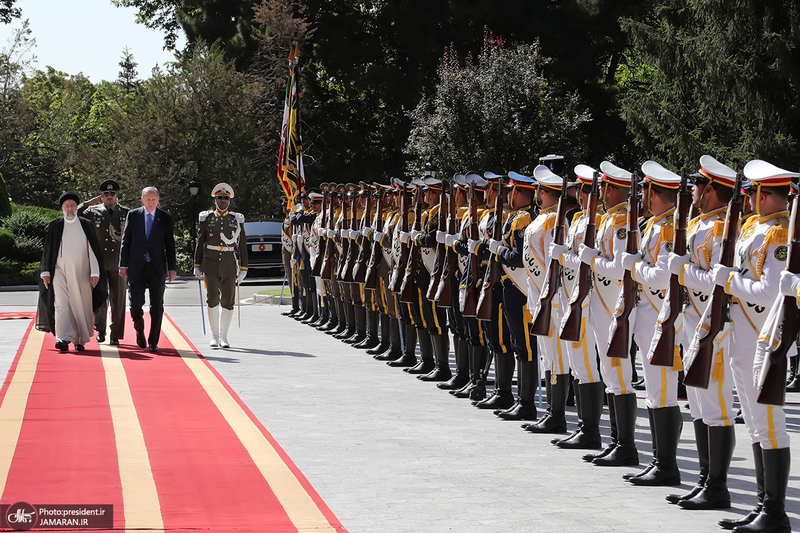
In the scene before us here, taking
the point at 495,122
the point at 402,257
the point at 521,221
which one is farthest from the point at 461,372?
the point at 495,122

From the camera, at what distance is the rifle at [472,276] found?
1059 cm

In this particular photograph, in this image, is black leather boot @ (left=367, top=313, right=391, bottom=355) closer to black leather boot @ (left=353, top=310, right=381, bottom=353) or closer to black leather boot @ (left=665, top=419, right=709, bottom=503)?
black leather boot @ (left=353, top=310, right=381, bottom=353)

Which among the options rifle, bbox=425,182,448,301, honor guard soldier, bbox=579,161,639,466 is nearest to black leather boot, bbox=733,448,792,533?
honor guard soldier, bbox=579,161,639,466

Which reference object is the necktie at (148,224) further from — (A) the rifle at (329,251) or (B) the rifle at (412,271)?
(B) the rifle at (412,271)

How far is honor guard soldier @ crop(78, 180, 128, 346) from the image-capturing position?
15180mm

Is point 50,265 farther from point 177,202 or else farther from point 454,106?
point 177,202

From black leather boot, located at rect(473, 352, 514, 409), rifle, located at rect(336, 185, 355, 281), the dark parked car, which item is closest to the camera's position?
black leather boot, located at rect(473, 352, 514, 409)

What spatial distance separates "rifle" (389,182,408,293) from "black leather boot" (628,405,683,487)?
5.88 m

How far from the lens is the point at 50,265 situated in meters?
14.1

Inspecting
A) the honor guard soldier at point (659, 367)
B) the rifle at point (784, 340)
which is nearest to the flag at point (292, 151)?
the honor guard soldier at point (659, 367)

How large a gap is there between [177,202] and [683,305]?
35.9 meters

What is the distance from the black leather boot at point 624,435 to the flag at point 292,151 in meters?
15.4

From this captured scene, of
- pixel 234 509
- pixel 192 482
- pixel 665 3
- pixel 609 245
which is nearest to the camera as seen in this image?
pixel 234 509

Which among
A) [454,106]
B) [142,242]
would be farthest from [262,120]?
[142,242]
